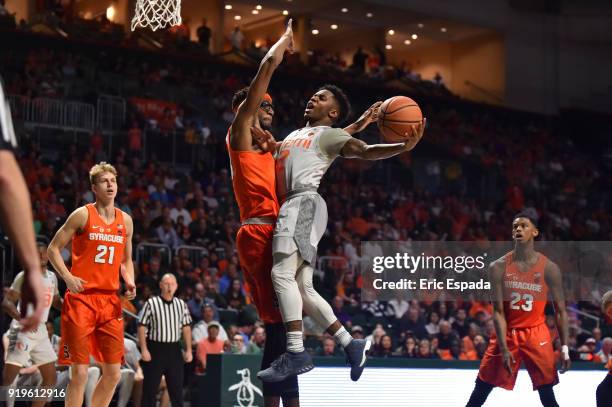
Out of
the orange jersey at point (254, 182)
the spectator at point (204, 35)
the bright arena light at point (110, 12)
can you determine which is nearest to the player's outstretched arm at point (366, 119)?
the orange jersey at point (254, 182)

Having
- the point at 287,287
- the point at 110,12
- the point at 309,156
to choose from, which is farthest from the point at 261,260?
the point at 110,12

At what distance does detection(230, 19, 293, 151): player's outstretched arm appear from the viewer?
19.1 feet

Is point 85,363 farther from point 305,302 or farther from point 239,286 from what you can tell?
point 239,286

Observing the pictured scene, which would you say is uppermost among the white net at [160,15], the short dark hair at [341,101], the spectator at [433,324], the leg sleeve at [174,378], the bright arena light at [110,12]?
the bright arena light at [110,12]

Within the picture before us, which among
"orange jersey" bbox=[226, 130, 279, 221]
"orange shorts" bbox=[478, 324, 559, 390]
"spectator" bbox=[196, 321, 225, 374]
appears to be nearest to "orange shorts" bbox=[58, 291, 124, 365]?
"orange jersey" bbox=[226, 130, 279, 221]

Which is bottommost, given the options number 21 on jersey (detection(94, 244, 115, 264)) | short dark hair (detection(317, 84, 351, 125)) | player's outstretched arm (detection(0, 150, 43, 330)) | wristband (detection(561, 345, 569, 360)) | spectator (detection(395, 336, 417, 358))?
spectator (detection(395, 336, 417, 358))

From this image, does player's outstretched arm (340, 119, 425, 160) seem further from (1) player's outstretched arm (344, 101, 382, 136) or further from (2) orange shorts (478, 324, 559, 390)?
(2) orange shorts (478, 324, 559, 390)

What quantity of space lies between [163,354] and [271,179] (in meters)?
4.93

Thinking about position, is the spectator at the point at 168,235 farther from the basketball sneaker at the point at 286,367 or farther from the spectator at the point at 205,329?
the basketball sneaker at the point at 286,367

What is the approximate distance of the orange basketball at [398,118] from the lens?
20.4 ft

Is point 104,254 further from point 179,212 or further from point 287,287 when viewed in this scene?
point 179,212

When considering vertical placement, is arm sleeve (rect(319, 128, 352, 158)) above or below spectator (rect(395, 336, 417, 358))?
above

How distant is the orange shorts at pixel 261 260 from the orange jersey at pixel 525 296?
3.04 metres

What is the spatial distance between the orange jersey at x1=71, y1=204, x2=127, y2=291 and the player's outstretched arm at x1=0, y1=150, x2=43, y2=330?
4.41 meters
